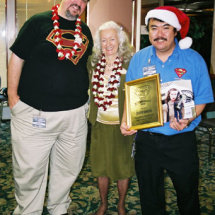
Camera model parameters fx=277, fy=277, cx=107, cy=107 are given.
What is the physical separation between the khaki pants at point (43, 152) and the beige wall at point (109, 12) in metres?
4.42

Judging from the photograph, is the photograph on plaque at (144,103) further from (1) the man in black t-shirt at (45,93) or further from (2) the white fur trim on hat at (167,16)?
(1) the man in black t-shirt at (45,93)

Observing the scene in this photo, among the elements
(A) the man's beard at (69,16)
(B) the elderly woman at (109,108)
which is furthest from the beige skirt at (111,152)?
(A) the man's beard at (69,16)

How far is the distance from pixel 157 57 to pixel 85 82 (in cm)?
65

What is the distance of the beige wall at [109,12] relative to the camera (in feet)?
20.7

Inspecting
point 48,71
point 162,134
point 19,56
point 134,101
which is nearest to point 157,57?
point 134,101

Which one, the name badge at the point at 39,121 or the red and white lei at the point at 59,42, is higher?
the red and white lei at the point at 59,42

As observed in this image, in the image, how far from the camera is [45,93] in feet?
6.89

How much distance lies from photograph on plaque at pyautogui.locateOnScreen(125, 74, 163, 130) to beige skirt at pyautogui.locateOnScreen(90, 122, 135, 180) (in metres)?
0.47

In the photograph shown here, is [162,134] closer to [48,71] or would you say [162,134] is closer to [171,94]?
[171,94]

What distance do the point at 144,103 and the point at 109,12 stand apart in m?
5.06

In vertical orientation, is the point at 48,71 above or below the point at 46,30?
below

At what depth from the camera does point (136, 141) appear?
206cm

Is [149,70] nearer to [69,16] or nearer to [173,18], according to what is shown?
[173,18]

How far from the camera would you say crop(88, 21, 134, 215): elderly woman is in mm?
2361
